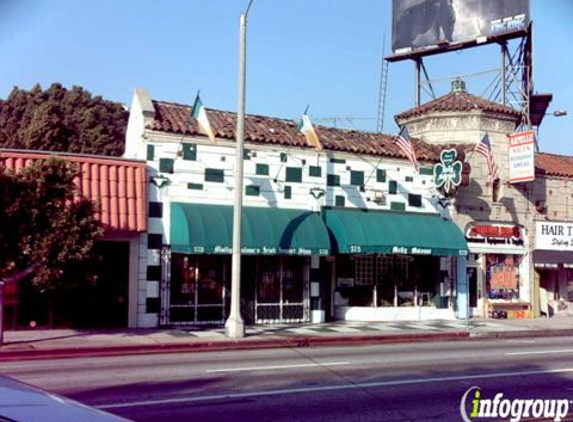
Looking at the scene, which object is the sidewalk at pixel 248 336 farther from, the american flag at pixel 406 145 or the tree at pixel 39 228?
the american flag at pixel 406 145

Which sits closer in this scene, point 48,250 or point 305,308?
point 48,250

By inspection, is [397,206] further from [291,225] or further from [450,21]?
[450,21]

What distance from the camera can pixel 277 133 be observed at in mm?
22922

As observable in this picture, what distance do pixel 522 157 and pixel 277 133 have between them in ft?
32.7

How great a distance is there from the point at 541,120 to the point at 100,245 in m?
24.9

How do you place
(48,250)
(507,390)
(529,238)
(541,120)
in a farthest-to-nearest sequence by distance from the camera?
1. (541,120)
2. (529,238)
3. (48,250)
4. (507,390)

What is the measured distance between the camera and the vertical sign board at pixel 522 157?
2598 cm

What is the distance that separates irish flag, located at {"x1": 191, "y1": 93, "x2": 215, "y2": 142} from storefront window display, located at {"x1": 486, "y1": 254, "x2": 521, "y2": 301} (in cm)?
1251

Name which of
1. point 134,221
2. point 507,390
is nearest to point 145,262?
point 134,221

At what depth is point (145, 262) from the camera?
A: 777 inches

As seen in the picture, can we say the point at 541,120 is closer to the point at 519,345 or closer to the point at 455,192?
the point at 455,192

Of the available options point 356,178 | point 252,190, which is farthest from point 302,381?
point 356,178

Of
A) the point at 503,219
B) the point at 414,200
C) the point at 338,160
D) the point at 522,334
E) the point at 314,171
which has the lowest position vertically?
the point at 522,334

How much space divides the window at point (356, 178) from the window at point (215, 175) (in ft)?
16.0
